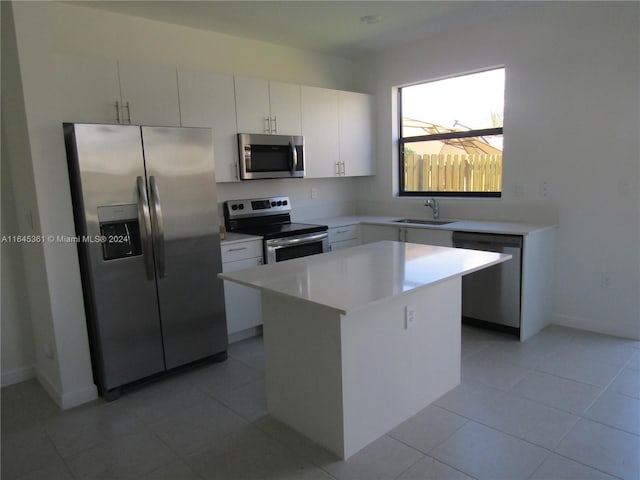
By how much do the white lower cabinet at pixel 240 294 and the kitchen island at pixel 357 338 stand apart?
1.03 metres

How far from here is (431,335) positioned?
2619 mm

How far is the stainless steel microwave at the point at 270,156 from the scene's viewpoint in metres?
3.86

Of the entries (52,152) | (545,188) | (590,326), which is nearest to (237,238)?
(52,152)

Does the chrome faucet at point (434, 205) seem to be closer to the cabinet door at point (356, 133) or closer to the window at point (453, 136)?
the window at point (453, 136)

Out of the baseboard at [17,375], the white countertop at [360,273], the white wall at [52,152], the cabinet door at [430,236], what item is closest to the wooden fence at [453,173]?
the cabinet door at [430,236]

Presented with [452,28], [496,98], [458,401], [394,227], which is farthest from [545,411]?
[452,28]

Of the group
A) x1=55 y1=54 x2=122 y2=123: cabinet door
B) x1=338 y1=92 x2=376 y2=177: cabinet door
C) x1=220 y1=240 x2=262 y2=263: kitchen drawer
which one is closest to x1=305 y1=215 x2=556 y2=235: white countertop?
x1=338 y1=92 x2=376 y2=177: cabinet door

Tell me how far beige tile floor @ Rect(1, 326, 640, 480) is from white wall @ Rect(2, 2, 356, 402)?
1.04 feet

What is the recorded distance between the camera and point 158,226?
2916mm

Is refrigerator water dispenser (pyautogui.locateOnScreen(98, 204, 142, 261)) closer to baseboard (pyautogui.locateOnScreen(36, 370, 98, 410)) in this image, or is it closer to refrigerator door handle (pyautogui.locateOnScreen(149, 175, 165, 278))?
refrigerator door handle (pyautogui.locateOnScreen(149, 175, 165, 278))

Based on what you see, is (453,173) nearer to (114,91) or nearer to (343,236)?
(343,236)

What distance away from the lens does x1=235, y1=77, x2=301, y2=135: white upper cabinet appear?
3848 mm

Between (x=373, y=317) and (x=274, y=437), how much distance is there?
853mm

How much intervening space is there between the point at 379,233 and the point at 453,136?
4.02 feet
